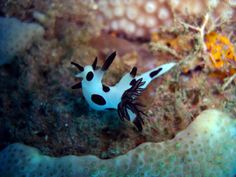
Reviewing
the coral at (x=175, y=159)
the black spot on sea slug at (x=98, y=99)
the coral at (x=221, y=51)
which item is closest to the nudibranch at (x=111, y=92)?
the black spot on sea slug at (x=98, y=99)

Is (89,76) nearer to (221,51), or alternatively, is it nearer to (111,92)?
(111,92)

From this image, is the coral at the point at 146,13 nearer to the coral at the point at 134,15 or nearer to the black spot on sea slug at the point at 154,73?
the coral at the point at 134,15

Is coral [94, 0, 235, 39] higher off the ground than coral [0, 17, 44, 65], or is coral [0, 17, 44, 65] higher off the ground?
coral [94, 0, 235, 39]

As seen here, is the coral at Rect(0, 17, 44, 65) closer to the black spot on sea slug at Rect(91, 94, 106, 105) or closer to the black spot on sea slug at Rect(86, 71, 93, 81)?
the black spot on sea slug at Rect(86, 71, 93, 81)

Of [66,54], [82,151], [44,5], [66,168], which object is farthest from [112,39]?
[66,168]

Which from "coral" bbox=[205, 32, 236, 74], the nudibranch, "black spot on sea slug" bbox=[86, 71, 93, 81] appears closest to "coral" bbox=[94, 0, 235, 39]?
"coral" bbox=[205, 32, 236, 74]

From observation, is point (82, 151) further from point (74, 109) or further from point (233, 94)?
point (233, 94)

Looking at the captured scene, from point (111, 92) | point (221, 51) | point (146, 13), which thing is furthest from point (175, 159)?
point (146, 13)
